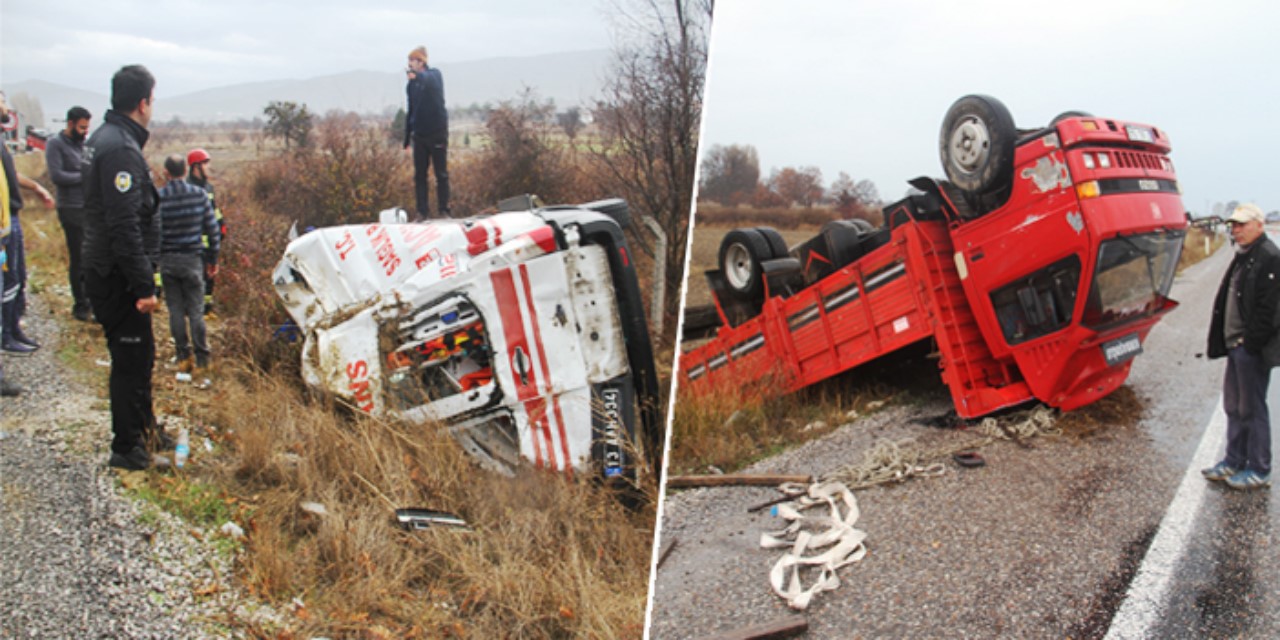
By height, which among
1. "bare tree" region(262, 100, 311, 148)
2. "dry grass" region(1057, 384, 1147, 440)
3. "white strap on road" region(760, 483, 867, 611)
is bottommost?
"dry grass" region(1057, 384, 1147, 440)

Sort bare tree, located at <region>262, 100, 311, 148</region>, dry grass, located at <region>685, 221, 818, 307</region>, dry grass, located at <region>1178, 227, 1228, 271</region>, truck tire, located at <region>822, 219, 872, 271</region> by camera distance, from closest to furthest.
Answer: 1. truck tire, located at <region>822, 219, 872, 271</region>
2. bare tree, located at <region>262, 100, 311, 148</region>
3. dry grass, located at <region>685, 221, 818, 307</region>
4. dry grass, located at <region>1178, 227, 1228, 271</region>

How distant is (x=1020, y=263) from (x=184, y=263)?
5461mm

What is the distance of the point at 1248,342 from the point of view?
196 inches

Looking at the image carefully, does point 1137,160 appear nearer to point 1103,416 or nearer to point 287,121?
point 1103,416

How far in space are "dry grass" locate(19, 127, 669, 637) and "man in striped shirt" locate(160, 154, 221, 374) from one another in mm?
339

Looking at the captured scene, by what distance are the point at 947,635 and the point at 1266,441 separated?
3032 mm

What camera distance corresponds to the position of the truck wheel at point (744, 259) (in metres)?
7.98

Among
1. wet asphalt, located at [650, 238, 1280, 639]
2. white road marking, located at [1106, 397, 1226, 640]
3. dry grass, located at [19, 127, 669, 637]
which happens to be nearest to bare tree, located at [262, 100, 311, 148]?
dry grass, located at [19, 127, 669, 637]

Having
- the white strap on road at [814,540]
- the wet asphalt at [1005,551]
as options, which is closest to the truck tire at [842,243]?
the wet asphalt at [1005,551]

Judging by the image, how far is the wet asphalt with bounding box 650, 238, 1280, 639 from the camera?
326 centimetres

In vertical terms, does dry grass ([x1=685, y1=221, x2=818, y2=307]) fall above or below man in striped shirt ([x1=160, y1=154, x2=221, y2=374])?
below

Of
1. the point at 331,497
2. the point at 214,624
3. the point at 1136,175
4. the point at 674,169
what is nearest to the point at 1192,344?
the point at 1136,175

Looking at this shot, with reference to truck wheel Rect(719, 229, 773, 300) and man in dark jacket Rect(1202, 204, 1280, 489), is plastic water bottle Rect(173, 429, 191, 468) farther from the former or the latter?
man in dark jacket Rect(1202, 204, 1280, 489)

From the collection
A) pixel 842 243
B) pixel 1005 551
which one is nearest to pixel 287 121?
pixel 842 243
